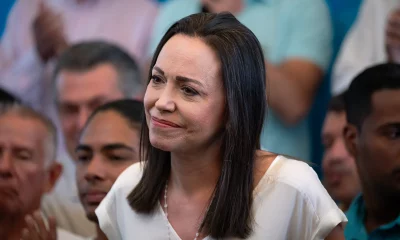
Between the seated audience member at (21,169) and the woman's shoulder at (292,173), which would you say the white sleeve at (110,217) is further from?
the seated audience member at (21,169)

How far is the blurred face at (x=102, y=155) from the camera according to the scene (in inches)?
114

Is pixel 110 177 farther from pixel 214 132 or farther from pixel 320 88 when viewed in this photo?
pixel 320 88

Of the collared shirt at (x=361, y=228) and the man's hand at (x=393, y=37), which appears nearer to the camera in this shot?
the collared shirt at (x=361, y=228)

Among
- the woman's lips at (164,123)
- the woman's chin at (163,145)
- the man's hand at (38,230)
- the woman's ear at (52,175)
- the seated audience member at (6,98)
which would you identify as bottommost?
the woman's ear at (52,175)

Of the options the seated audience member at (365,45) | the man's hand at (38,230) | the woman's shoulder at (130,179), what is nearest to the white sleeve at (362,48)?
the seated audience member at (365,45)

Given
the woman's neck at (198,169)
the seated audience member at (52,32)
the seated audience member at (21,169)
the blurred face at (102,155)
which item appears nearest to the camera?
the woman's neck at (198,169)

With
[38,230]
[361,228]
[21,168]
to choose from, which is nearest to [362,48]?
[361,228]

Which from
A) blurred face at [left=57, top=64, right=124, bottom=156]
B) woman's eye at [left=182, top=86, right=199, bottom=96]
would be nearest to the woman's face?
woman's eye at [left=182, top=86, right=199, bottom=96]

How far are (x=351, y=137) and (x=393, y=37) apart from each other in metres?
0.87

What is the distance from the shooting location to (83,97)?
394 centimetres

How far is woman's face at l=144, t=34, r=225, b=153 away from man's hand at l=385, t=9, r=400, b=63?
1691 mm

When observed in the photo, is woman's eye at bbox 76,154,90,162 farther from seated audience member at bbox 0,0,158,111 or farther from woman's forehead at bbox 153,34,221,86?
seated audience member at bbox 0,0,158,111

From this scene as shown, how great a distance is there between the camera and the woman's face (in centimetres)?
198

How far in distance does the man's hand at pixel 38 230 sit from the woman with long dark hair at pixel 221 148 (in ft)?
1.15
